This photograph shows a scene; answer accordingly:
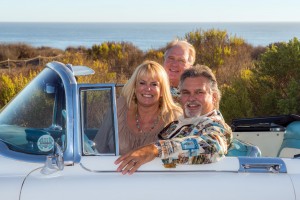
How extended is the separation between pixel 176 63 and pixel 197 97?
1.78 m

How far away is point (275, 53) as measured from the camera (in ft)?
29.5

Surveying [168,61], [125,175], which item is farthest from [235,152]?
[168,61]

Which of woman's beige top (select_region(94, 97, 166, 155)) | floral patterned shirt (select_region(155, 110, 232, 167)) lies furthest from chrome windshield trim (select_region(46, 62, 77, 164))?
floral patterned shirt (select_region(155, 110, 232, 167))

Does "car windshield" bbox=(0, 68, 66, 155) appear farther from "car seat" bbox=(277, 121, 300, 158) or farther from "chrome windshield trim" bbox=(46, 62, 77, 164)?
"car seat" bbox=(277, 121, 300, 158)

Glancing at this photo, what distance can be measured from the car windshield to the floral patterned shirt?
642mm

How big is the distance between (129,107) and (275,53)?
17.6ft

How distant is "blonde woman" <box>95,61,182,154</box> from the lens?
407 cm

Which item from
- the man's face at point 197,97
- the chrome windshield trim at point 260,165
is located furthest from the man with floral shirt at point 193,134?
the chrome windshield trim at point 260,165

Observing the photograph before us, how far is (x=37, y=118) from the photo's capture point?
3.44 metres

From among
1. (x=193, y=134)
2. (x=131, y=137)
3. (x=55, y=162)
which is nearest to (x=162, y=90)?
(x=131, y=137)

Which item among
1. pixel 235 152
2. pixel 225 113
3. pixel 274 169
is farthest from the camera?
pixel 225 113

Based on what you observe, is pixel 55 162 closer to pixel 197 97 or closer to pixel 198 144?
pixel 198 144

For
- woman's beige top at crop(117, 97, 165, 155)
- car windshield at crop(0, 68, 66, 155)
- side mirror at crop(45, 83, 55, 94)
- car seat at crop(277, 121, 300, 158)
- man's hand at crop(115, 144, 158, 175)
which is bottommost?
car seat at crop(277, 121, 300, 158)

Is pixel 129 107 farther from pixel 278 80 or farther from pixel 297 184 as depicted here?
pixel 278 80
